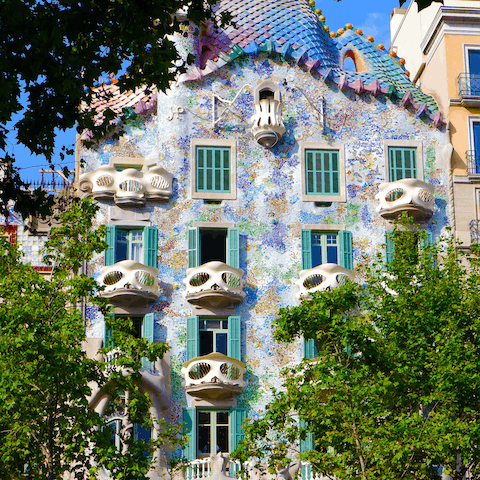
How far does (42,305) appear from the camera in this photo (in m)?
24.2

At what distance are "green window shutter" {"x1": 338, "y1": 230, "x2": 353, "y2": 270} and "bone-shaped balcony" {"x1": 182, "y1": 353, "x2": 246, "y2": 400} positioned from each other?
4.92 metres

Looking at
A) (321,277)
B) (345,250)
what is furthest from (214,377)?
(345,250)


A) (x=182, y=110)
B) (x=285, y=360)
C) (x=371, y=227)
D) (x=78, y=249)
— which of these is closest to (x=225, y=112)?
(x=182, y=110)

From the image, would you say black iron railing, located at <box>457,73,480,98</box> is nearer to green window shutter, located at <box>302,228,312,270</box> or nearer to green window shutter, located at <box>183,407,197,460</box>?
green window shutter, located at <box>302,228,312,270</box>

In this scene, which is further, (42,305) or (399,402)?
(399,402)

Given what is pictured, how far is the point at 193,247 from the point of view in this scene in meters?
34.4

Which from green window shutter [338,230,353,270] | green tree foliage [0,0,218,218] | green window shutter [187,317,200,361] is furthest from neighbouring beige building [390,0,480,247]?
green tree foliage [0,0,218,218]

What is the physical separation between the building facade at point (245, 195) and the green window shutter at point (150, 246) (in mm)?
43

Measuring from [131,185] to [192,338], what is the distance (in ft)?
17.8

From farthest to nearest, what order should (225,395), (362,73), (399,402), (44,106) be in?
(362,73)
(225,395)
(399,402)
(44,106)

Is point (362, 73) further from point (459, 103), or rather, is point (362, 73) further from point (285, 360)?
point (285, 360)

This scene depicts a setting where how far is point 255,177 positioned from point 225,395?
24.6 feet

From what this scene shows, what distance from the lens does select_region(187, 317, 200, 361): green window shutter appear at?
33.1 m

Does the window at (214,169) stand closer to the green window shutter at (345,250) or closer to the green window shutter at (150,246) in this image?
the green window shutter at (150,246)
